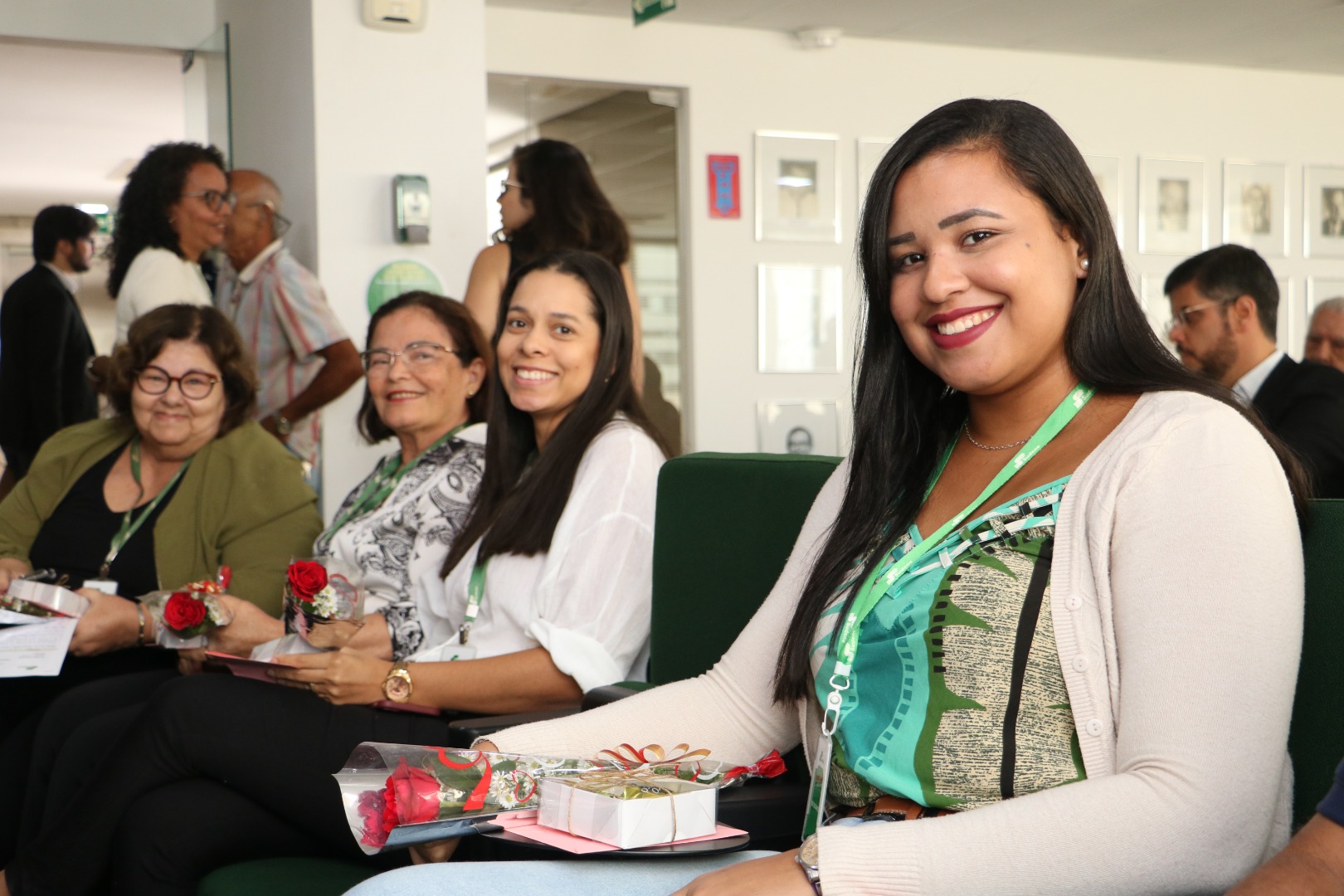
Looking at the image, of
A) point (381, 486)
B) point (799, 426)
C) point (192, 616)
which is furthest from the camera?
point (799, 426)

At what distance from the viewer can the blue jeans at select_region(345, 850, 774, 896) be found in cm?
125

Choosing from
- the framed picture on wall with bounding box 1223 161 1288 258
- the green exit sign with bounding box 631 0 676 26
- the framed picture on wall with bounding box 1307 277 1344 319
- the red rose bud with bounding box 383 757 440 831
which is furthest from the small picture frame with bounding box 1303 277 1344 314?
the red rose bud with bounding box 383 757 440 831

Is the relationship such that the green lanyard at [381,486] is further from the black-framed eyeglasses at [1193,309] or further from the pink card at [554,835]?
the black-framed eyeglasses at [1193,309]

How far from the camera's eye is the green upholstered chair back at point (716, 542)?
1985 mm

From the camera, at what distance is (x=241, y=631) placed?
2.74 meters

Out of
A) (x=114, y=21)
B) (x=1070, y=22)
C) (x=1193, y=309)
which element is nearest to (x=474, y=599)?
(x=1193, y=309)

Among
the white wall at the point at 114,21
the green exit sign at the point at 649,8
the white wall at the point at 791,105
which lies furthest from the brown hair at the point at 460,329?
the white wall at the point at 791,105

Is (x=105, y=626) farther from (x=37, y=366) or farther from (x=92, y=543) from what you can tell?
(x=37, y=366)

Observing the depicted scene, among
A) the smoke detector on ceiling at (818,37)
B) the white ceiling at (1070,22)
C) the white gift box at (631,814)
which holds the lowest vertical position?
the white gift box at (631,814)

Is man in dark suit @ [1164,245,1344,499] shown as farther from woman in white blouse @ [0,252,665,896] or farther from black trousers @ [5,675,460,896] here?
black trousers @ [5,675,460,896]

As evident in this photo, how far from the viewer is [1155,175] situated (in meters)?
7.86

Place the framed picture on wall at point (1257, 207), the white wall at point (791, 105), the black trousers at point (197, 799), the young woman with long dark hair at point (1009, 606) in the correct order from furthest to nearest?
the framed picture on wall at point (1257, 207), the white wall at point (791, 105), the black trousers at point (197, 799), the young woman with long dark hair at point (1009, 606)

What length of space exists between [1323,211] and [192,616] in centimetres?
778

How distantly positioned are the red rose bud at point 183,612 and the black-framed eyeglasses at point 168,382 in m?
0.69
